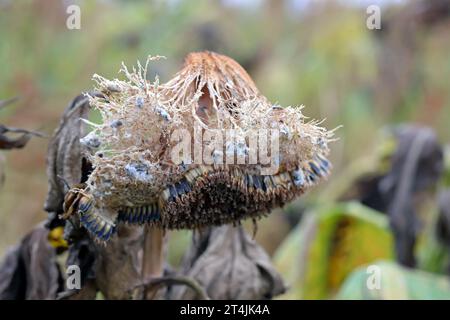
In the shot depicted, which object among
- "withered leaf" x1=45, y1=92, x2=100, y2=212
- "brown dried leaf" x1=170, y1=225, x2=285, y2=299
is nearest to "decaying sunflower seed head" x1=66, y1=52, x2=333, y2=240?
"withered leaf" x1=45, y1=92, x2=100, y2=212

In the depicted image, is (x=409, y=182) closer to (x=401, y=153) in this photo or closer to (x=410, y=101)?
(x=401, y=153)

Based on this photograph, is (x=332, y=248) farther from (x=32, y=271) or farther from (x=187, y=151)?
(x=187, y=151)

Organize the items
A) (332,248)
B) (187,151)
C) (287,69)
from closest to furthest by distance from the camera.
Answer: (187,151) < (332,248) < (287,69)

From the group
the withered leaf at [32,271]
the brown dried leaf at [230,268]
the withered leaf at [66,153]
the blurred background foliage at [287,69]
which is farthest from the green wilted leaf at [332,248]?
the withered leaf at [66,153]

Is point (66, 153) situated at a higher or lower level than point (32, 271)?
higher

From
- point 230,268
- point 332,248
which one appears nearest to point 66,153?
point 230,268

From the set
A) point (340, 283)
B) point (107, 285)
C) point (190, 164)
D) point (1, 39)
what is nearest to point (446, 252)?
point (340, 283)

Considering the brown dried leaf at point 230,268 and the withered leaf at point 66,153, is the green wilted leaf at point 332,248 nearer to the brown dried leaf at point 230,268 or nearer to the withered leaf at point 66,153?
the brown dried leaf at point 230,268
